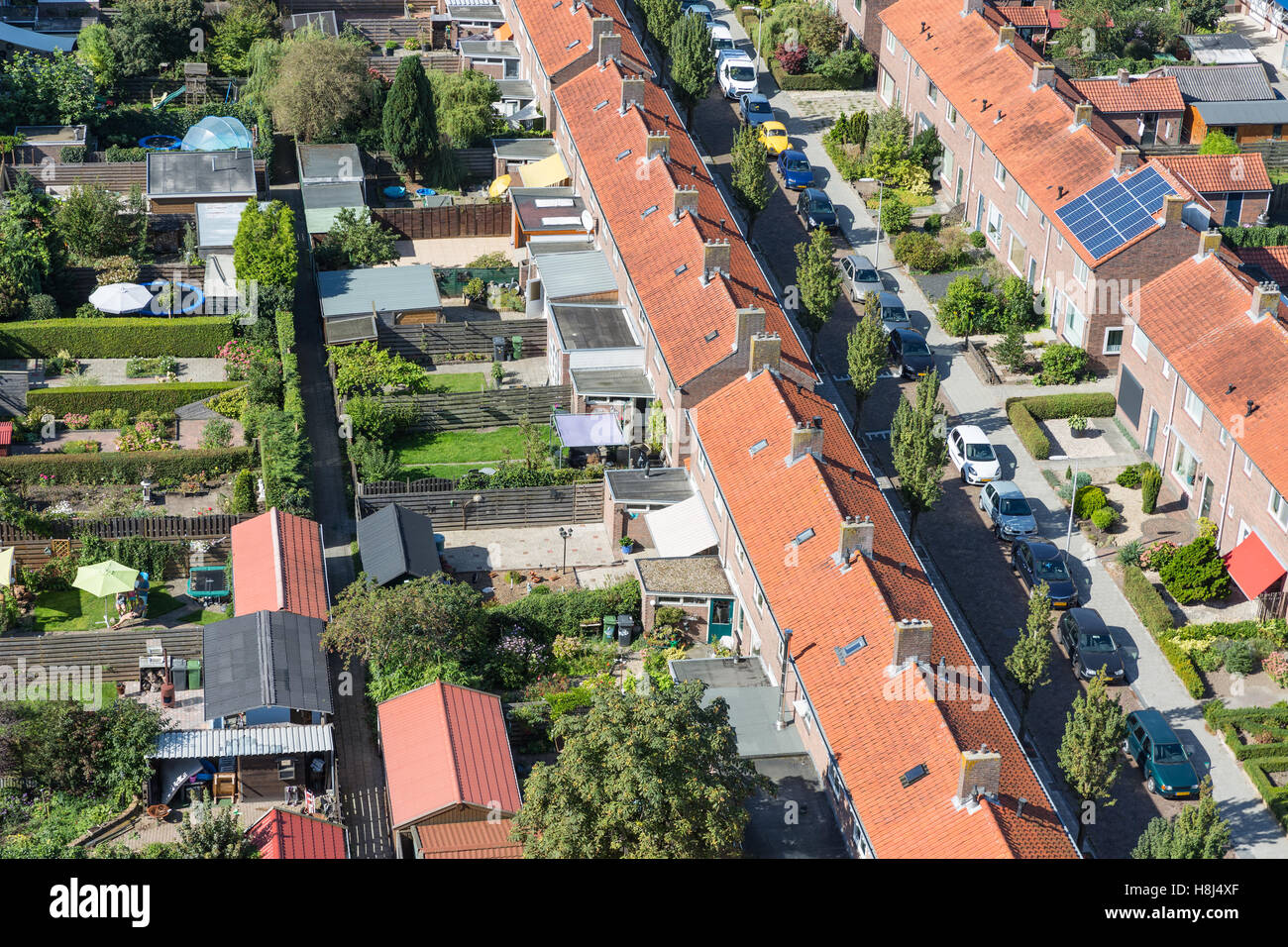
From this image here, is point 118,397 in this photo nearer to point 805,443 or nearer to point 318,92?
point 318,92

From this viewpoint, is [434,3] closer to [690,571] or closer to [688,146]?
[688,146]

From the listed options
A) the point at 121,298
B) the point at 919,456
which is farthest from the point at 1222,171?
the point at 121,298

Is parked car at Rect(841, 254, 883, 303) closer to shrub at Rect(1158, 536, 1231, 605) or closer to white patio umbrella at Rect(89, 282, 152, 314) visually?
shrub at Rect(1158, 536, 1231, 605)

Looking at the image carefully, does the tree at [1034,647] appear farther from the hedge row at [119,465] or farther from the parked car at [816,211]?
the parked car at [816,211]

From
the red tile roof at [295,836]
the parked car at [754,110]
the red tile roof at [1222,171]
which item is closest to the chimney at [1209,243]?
the red tile roof at [1222,171]

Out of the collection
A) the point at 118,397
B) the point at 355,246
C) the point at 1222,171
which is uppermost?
the point at 355,246
